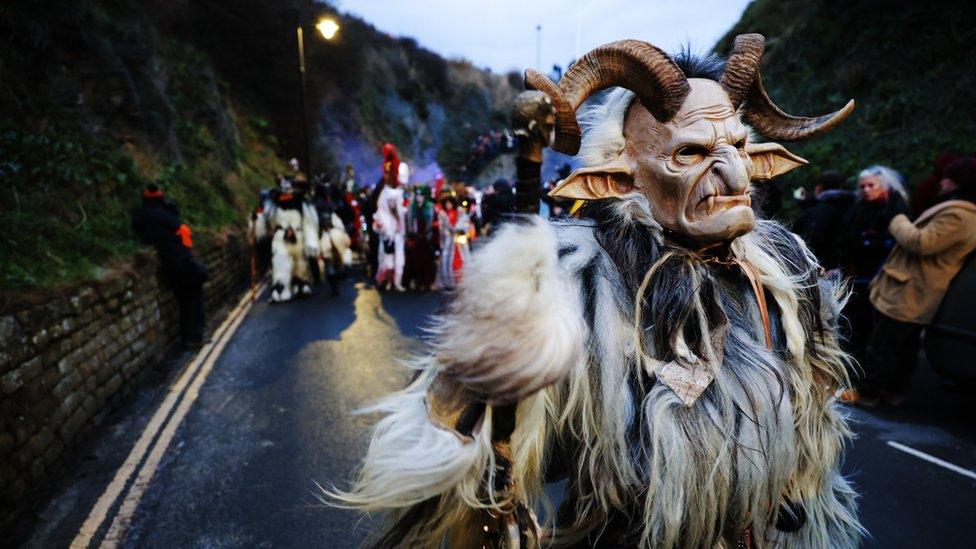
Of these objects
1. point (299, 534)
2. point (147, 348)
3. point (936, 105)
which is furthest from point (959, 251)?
point (936, 105)

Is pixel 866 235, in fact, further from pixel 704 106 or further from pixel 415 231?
pixel 415 231

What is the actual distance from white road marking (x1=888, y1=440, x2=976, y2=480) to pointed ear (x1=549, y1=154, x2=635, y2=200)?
4148mm

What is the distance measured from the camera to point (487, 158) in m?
36.8

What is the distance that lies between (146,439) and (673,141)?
495cm

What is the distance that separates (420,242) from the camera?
11.0 m

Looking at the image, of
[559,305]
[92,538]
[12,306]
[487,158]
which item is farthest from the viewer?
[487,158]

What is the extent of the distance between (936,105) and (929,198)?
7.28 meters

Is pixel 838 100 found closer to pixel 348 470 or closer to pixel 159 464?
pixel 348 470

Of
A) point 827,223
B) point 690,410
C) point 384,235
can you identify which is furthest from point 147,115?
point 690,410

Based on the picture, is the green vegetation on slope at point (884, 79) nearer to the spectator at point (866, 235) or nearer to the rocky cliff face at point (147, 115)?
the spectator at point (866, 235)

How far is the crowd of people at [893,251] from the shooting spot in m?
4.46

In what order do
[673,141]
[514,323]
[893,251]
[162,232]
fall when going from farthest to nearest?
[162,232] → [893,251] → [673,141] → [514,323]

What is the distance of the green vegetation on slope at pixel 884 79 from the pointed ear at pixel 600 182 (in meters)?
11.1

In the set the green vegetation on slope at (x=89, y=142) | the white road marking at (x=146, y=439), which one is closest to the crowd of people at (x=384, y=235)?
the green vegetation on slope at (x=89, y=142)
